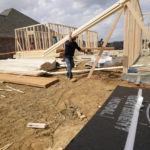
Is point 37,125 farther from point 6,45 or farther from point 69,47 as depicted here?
point 6,45

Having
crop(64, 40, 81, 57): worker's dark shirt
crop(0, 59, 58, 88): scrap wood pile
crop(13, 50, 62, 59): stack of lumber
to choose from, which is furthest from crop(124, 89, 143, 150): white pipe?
crop(13, 50, 62, 59): stack of lumber

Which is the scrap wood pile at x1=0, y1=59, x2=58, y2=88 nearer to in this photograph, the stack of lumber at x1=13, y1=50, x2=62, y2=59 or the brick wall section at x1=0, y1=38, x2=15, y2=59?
the stack of lumber at x1=13, y1=50, x2=62, y2=59

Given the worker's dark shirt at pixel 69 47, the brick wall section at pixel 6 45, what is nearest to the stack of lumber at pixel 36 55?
the worker's dark shirt at pixel 69 47

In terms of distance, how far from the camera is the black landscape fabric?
1325mm

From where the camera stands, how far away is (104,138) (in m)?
1.43

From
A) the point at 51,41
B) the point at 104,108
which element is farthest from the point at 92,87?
the point at 51,41

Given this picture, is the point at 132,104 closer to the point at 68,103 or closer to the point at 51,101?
the point at 68,103

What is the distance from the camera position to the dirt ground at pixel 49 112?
205cm

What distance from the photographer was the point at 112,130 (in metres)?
1.54

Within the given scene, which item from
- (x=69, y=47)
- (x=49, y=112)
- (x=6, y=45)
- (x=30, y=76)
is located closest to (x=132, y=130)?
(x=49, y=112)

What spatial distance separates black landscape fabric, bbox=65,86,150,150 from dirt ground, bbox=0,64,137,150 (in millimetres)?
593

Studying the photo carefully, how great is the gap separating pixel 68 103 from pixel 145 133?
7.07 feet

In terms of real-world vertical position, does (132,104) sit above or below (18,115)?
above

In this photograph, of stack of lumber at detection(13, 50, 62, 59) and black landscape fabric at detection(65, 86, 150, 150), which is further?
stack of lumber at detection(13, 50, 62, 59)
